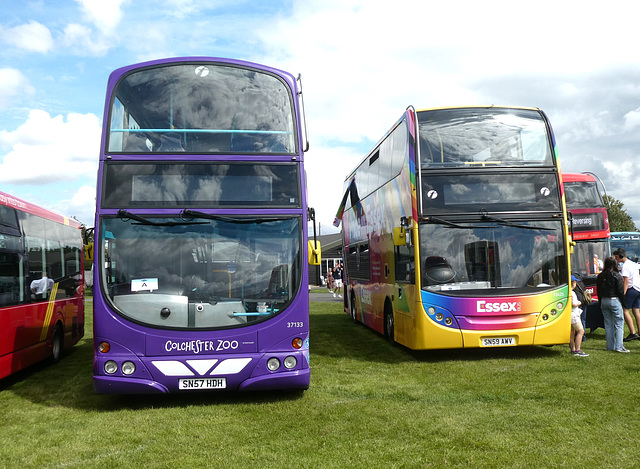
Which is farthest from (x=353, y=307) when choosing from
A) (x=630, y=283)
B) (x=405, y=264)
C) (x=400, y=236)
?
(x=630, y=283)

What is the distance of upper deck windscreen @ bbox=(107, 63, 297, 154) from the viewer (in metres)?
8.08

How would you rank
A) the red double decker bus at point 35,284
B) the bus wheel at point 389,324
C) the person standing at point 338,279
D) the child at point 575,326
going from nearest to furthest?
1. the red double decker bus at point 35,284
2. the child at point 575,326
3. the bus wheel at point 389,324
4. the person standing at point 338,279

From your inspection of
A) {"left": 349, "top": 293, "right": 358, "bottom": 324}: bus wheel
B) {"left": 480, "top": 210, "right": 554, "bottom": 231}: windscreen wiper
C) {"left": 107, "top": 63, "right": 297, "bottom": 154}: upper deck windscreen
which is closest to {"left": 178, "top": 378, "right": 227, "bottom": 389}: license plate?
{"left": 107, "top": 63, "right": 297, "bottom": 154}: upper deck windscreen

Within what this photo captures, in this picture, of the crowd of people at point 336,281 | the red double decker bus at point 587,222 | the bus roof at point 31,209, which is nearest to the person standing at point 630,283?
the red double decker bus at point 587,222

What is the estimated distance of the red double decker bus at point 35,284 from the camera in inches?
365

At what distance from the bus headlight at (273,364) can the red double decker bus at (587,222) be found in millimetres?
15943

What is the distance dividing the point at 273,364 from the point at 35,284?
5220 mm

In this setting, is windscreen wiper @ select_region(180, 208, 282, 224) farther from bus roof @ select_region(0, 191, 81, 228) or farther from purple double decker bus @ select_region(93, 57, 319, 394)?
bus roof @ select_region(0, 191, 81, 228)

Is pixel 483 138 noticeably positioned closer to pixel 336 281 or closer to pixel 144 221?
pixel 144 221

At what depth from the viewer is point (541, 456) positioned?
5.34m

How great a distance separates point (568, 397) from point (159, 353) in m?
4.98

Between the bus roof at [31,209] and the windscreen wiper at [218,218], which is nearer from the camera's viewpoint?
the windscreen wiper at [218,218]

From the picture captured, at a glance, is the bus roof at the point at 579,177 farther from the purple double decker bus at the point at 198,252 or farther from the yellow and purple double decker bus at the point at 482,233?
the purple double decker bus at the point at 198,252

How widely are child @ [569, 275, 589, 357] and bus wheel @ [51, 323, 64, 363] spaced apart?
9.46 m
